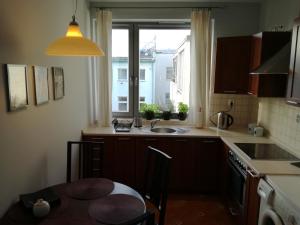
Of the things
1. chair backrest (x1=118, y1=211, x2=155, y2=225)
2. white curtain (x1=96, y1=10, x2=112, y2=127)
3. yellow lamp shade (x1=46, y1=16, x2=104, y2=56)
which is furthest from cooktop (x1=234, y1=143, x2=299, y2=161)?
white curtain (x1=96, y1=10, x2=112, y2=127)

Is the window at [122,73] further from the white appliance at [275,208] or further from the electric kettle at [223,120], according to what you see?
the white appliance at [275,208]

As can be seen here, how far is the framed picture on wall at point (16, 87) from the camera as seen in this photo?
1559 mm

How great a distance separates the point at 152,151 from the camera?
2.27 meters

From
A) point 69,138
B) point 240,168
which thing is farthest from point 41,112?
point 240,168

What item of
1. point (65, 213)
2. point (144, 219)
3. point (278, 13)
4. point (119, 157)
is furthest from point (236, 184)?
point (278, 13)

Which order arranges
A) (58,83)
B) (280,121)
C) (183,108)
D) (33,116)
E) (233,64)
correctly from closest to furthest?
(33,116) < (58,83) < (280,121) < (233,64) < (183,108)

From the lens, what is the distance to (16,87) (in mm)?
1647

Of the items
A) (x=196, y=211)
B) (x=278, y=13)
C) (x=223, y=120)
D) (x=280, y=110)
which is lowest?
(x=196, y=211)

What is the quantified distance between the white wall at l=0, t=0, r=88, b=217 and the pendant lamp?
26 cm

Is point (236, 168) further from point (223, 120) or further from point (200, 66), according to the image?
point (200, 66)

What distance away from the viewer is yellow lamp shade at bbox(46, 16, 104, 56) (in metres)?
1.65

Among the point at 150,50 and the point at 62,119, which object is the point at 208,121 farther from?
the point at 62,119

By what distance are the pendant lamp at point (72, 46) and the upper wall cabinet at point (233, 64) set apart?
6.26 feet

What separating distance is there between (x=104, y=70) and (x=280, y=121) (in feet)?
7.64
